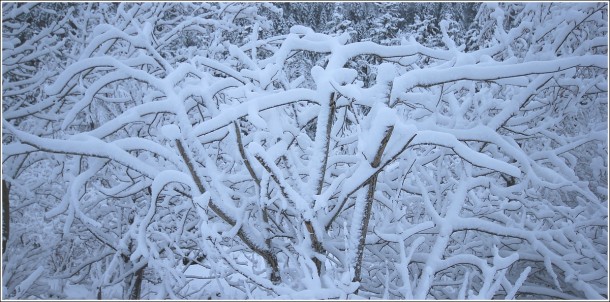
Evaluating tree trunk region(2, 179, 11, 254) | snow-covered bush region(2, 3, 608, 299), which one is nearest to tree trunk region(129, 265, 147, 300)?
snow-covered bush region(2, 3, 608, 299)

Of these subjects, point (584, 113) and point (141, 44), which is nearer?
point (141, 44)

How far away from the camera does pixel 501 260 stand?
172cm

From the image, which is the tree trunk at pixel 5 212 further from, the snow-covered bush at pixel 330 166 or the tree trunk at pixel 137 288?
the tree trunk at pixel 137 288

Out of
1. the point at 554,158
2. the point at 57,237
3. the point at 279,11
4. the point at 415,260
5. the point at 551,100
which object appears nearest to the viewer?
the point at 415,260

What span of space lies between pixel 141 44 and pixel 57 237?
267 centimetres

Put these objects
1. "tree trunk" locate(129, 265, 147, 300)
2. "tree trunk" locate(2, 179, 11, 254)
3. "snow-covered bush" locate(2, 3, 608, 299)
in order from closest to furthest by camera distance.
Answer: "snow-covered bush" locate(2, 3, 608, 299), "tree trunk" locate(2, 179, 11, 254), "tree trunk" locate(129, 265, 147, 300)

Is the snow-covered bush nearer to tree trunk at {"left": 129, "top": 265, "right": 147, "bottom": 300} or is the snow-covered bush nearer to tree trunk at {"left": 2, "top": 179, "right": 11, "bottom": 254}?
tree trunk at {"left": 129, "top": 265, "right": 147, "bottom": 300}

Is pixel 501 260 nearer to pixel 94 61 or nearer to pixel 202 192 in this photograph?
pixel 202 192

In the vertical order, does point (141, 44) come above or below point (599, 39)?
below

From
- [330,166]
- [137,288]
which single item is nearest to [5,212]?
[330,166]

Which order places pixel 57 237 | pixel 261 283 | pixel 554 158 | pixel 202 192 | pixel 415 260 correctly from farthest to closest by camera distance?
pixel 57 237
pixel 554 158
pixel 415 260
pixel 202 192
pixel 261 283

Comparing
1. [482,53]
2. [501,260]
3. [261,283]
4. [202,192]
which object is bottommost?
[261,283]

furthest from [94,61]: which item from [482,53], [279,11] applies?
[279,11]

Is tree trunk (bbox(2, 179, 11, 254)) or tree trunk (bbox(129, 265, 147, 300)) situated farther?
tree trunk (bbox(129, 265, 147, 300))
